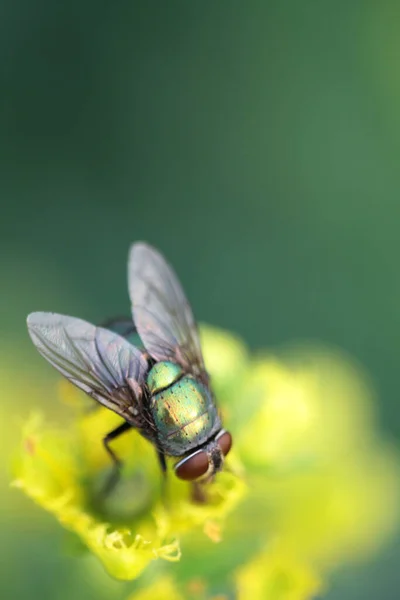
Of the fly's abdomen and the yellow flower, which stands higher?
the fly's abdomen

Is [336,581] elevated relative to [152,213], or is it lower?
lower

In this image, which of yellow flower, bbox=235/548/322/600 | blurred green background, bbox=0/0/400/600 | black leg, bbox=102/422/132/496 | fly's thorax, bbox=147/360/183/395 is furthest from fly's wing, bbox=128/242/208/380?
blurred green background, bbox=0/0/400/600

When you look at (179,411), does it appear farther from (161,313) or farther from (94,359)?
(161,313)

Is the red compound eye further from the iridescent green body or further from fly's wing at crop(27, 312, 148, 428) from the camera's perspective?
fly's wing at crop(27, 312, 148, 428)

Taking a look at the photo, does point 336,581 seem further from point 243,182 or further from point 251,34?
point 251,34

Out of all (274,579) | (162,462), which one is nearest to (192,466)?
(162,462)

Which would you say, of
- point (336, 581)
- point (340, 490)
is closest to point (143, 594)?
point (340, 490)
